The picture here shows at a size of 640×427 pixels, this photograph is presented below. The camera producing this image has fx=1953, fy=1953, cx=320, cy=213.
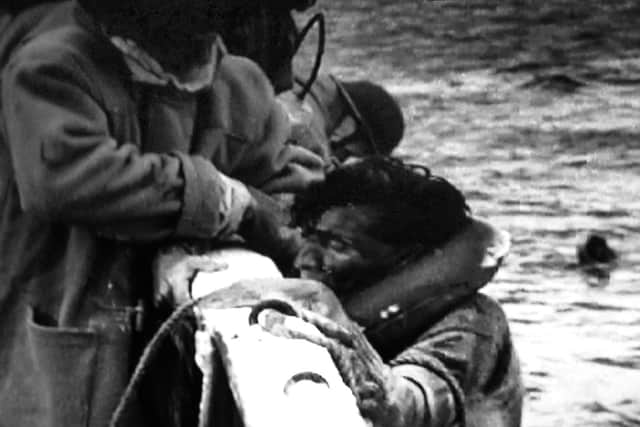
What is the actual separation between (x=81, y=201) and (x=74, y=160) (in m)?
0.07

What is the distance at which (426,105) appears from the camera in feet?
30.0

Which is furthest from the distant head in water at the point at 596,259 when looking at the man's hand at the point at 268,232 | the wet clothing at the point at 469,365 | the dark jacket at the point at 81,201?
the dark jacket at the point at 81,201

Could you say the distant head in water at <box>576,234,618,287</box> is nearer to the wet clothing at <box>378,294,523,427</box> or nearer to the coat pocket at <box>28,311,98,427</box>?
the wet clothing at <box>378,294,523,427</box>

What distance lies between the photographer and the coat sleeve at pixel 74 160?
124 inches

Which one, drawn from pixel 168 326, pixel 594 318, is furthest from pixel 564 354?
pixel 168 326

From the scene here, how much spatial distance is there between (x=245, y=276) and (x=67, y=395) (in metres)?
0.36

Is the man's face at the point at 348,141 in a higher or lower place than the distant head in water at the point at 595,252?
higher

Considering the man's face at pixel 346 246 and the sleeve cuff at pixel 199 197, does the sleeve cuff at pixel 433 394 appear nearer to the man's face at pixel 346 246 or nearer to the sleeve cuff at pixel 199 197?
the man's face at pixel 346 246

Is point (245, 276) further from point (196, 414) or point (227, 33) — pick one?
point (227, 33)

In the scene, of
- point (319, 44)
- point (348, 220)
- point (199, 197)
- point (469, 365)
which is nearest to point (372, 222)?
point (348, 220)

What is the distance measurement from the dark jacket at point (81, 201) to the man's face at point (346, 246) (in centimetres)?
31

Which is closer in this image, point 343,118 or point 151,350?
point 151,350

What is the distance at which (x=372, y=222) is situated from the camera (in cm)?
365

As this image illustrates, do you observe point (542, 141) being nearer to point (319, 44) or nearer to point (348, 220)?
point (319, 44)
